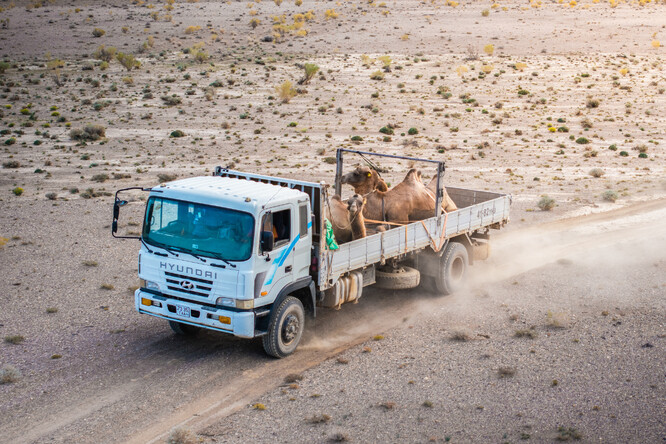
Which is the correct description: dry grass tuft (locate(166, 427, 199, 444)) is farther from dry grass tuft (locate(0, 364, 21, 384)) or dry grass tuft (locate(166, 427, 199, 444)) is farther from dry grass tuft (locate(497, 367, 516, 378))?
dry grass tuft (locate(497, 367, 516, 378))

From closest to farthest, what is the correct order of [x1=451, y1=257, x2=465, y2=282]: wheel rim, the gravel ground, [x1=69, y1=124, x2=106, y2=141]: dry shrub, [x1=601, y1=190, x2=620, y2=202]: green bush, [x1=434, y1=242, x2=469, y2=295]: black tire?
the gravel ground
[x1=434, y1=242, x2=469, y2=295]: black tire
[x1=451, y1=257, x2=465, y2=282]: wheel rim
[x1=601, y1=190, x2=620, y2=202]: green bush
[x1=69, y1=124, x2=106, y2=141]: dry shrub

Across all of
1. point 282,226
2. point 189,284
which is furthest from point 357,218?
point 189,284

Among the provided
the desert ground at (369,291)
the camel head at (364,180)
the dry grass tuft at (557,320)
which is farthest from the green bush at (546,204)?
the dry grass tuft at (557,320)

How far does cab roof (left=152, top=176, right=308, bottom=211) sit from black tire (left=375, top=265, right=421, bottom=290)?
10.6ft

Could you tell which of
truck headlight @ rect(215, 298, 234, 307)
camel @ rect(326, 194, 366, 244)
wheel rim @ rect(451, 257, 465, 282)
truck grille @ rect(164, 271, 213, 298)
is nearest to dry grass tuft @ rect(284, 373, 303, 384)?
truck headlight @ rect(215, 298, 234, 307)

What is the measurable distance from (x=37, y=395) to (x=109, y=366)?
1266 mm

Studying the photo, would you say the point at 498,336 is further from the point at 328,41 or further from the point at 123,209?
the point at 328,41

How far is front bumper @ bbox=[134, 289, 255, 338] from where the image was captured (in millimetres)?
10172

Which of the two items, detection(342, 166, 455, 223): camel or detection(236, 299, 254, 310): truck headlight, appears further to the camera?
detection(342, 166, 455, 223): camel

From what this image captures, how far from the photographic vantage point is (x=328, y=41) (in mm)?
70625

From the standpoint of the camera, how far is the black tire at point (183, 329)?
475 inches

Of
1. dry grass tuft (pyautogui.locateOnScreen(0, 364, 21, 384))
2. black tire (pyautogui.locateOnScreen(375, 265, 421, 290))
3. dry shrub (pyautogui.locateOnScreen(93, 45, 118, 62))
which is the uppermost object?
dry shrub (pyautogui.locateOnScreen(93, 45, 118, 62))

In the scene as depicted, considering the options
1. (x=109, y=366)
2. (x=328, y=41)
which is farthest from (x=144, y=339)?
(x=328, y=41)

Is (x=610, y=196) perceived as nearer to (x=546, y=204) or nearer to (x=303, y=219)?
(x=546, y=204)
